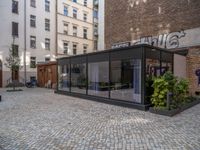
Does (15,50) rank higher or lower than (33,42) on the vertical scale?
lower

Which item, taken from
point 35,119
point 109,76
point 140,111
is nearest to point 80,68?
point 109,76

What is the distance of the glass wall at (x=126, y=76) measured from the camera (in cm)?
1044

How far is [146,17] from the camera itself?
53.6ft

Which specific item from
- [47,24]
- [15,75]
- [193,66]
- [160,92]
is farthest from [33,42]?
[160,92]

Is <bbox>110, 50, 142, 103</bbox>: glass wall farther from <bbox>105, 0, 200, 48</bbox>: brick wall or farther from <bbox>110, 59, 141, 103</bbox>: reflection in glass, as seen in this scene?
<bbox>105, 0, 200, 48</bbox>: brick wall

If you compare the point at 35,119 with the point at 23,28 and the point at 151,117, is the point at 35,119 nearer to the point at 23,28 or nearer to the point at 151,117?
the point at 151,117

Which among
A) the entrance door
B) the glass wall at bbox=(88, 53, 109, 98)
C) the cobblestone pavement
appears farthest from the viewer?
the entrance door

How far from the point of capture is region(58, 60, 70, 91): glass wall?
16.4 metres

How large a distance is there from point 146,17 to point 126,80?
22.4 ft

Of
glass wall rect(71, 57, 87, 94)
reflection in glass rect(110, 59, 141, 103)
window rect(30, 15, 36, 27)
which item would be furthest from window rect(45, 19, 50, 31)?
reflection in glass rect(110, 59, 141, 103)

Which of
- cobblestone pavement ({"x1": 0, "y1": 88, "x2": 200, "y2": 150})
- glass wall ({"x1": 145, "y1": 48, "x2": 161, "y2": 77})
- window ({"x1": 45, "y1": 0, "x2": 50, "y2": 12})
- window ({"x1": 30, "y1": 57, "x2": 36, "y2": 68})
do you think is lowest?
cobblestone pavement ({"x1": 0, "y1": 88, "x2": 200, "y2": 150})

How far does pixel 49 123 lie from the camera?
734cm

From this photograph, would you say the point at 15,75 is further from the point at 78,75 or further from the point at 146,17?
the point at 146,17

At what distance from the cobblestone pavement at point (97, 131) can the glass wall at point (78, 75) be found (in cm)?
560
